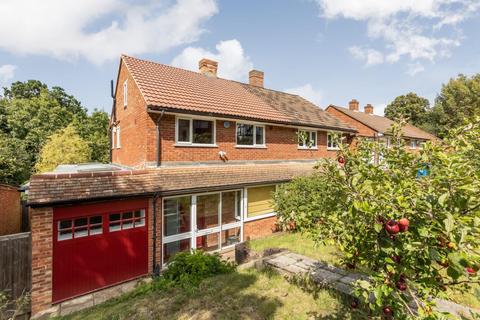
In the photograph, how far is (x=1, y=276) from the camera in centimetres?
666

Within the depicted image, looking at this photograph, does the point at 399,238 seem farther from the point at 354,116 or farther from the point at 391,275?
the point at 354,116

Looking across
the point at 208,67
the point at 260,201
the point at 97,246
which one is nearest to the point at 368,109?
the point at 208,67

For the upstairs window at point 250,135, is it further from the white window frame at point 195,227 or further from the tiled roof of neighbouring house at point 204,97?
the white window frame at point 195,227

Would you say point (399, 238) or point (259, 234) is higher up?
point (399, 238)

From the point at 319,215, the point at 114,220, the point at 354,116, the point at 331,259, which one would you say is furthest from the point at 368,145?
the point at 354,116

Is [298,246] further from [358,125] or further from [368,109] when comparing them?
[368,109]

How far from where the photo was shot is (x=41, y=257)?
676cm

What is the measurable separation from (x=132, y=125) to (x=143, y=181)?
14.0ft

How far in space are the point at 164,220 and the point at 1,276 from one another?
15.0ft

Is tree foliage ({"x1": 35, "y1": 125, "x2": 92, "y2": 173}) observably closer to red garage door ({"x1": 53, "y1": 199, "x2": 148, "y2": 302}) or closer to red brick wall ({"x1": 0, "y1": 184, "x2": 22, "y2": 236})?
red brick wall ({"x1": 0, "y1": 184, "x2": 22, "y2": 236})

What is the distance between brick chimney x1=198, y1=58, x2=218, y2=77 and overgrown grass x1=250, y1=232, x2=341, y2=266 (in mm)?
11944

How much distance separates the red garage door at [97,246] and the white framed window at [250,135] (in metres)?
5.81

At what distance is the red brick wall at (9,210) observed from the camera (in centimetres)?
1038

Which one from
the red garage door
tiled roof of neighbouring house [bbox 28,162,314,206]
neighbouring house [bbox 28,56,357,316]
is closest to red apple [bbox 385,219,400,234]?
neighbouring house [bbox 28,56,357,316]
